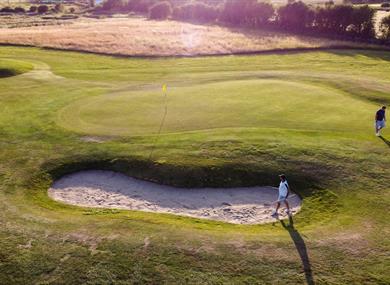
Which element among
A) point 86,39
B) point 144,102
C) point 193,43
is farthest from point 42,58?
point 144,102

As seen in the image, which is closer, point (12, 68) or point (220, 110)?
point (220, 110)

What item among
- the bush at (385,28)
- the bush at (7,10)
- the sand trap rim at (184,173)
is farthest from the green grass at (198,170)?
the bush at (7,10)

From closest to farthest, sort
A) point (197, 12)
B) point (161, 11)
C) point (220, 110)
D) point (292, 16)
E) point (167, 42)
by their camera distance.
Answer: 1. point (220, 110)
2. point (167, 42)
3. point (292, 16)
4. point (197, 12)
5. point (161, 11)

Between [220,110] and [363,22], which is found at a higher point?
[363,22]

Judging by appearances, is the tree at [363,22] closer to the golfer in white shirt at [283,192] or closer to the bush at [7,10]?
the golfer in white shirt at [283,192]

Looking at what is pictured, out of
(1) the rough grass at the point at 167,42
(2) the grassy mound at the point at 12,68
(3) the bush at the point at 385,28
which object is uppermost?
(3) the bush at the point at 385,28

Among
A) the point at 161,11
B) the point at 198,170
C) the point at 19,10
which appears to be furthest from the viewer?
the point at 19,10

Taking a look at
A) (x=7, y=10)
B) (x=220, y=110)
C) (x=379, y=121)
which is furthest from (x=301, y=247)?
(x=7, y=10)

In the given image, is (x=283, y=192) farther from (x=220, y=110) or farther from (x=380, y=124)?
(x=220, y=110)
